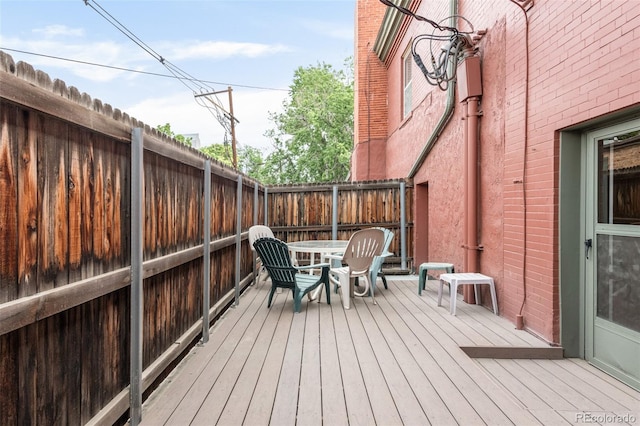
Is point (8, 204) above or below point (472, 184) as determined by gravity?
below

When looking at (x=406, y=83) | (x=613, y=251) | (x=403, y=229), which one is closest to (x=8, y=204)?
(x=613, y=251)

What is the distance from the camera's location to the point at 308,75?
19.9m

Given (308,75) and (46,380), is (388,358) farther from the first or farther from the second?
(308,75)

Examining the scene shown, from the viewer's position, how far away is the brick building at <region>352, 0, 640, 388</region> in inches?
98.3

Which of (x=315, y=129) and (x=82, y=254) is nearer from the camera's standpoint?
(x=82, y=254)

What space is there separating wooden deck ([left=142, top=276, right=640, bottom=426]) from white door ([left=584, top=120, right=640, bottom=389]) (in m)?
0.20

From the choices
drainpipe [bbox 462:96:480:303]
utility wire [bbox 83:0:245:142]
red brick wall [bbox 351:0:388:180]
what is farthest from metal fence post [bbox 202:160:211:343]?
A: utility wire [bbox 83:0:245:142]

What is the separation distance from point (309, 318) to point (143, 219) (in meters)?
2.30

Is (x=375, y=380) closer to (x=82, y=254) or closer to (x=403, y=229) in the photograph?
(x=82, y=254)

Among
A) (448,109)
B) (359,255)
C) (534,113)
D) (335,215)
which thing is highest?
(448,109)

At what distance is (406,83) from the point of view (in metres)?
8.45

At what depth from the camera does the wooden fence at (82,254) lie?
1.25 m

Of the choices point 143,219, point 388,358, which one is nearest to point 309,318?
point 388,358

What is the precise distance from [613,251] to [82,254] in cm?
319
